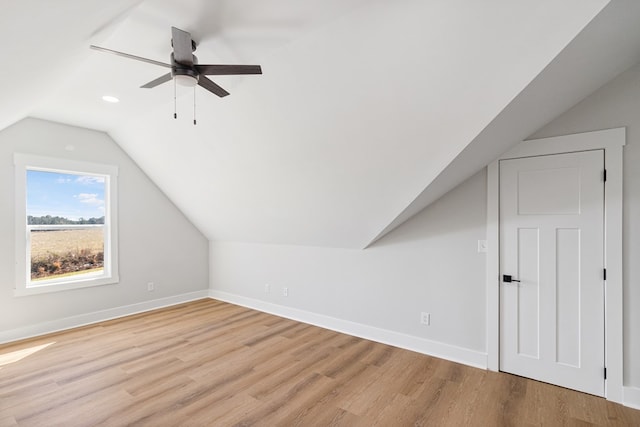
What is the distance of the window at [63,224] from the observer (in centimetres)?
370

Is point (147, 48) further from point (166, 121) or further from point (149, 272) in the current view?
point (149, 272)

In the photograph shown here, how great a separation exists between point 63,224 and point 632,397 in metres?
6.19

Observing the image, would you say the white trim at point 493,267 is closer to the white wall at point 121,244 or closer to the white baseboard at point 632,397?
the white baseboard at point 632,397

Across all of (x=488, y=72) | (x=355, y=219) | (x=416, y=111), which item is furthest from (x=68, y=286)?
(x=488, y=72)

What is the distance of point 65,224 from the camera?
4.06m

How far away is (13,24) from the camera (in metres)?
1.19

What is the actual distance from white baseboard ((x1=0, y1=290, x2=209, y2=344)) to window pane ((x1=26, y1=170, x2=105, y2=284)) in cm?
56

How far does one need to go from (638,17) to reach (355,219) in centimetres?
250

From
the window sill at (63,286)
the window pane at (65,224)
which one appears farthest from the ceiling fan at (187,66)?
the window sill at (63,286)

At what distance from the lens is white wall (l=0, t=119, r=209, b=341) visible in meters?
3.58

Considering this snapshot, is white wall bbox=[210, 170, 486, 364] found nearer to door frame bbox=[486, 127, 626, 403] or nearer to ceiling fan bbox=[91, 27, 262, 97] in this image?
door frame bbox=[486, 127, 626, 403]

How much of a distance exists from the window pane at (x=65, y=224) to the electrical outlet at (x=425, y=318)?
447 cm

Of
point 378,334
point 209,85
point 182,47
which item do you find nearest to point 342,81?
point 209,85

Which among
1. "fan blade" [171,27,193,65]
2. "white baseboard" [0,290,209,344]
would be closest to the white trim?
"fan blade" [171,27,193,65]
